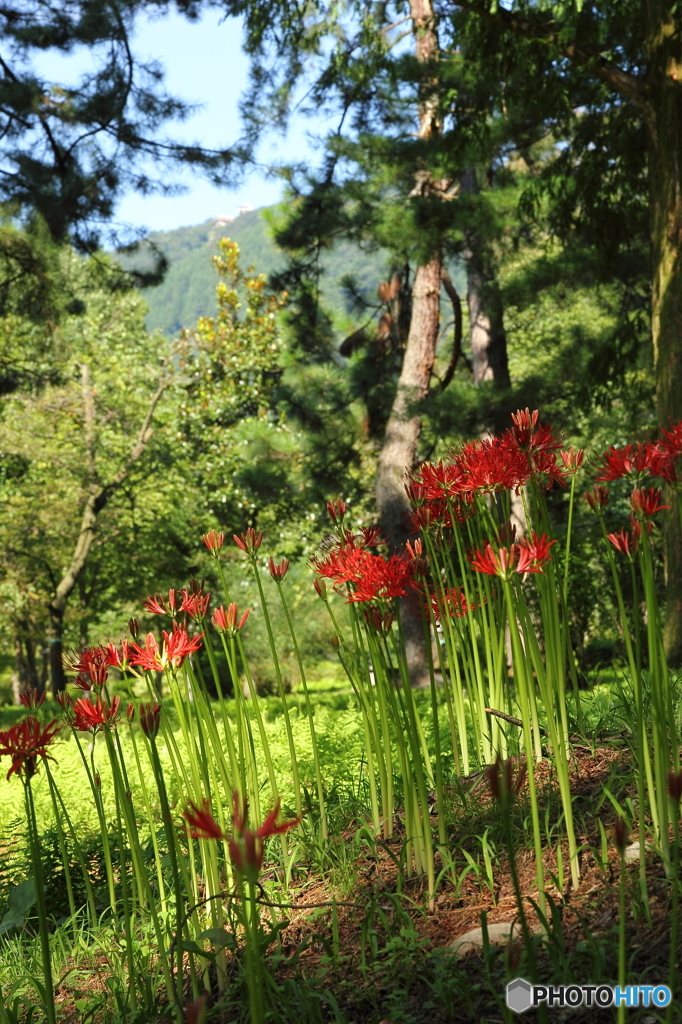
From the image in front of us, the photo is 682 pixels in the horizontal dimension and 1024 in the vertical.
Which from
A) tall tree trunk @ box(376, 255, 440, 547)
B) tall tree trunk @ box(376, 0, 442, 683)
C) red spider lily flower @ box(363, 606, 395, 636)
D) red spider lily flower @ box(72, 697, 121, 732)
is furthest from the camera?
tall tree trunk @ box(376, 255, 440, 547)

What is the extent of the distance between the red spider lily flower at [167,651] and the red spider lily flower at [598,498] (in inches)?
42.7

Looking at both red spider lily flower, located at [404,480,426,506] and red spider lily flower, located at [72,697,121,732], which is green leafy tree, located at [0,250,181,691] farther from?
red spider lily flower, located at [72,697,121,732]

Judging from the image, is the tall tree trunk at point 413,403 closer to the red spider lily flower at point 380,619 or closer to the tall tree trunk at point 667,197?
the tall tree trunk at point 667,197

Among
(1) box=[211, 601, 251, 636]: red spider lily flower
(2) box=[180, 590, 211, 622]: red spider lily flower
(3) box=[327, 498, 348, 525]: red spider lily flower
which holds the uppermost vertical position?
(3) box=[327, 498, 348, 525]: red spider lily flower

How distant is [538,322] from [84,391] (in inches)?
578

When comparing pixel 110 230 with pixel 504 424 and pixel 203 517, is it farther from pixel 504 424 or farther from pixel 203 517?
pixel 203 517

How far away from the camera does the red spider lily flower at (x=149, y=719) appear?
174cm

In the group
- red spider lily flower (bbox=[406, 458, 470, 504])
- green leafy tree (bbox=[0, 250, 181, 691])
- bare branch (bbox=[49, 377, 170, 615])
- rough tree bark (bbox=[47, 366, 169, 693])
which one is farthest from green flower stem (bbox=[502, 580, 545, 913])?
bare branch (bbox=[49, 377, 170, 615])

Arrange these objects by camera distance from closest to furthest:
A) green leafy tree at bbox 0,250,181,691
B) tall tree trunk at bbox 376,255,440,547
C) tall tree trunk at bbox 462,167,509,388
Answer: tall tree trunk at bbox 376,255,440,547 → tall tree trunk at bbox 462,167,509,388 → green leafy tree at bbox 0,250,181,691

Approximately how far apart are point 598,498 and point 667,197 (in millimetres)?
4278

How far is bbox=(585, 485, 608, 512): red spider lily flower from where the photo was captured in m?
2.21

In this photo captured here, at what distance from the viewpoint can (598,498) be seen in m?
2.23

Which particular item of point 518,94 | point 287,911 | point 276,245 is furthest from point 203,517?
point 287,911

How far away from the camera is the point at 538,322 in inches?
978
